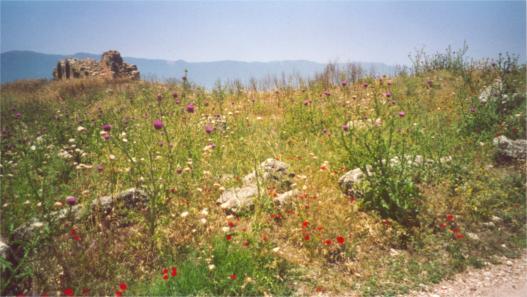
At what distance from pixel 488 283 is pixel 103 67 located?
2266 cm

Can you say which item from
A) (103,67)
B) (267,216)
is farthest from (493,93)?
(103,67)

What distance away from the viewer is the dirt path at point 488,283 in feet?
9.16

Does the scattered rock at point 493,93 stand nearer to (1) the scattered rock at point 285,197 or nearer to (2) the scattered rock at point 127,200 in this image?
(1) the scattered rock at point 285,197

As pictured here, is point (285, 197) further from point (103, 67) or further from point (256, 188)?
point (103, 67)

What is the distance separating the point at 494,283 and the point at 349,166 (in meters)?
2.32

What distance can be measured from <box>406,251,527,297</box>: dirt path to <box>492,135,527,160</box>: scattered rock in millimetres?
2286

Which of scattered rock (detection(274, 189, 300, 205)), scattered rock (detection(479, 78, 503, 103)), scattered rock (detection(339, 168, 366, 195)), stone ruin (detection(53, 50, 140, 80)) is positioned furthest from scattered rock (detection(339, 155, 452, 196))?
stone ruin (detection(53, 50, 140, 80))

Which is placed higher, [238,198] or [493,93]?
[493,93]

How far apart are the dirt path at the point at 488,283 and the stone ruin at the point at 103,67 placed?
2005 centimetres

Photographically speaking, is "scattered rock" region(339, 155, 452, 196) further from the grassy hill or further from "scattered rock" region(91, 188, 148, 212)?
"scattered rock" region(91, 188, 148, 212)

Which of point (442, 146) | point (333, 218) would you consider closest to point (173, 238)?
point (333, 218)

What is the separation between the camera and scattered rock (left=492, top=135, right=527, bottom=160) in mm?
4805

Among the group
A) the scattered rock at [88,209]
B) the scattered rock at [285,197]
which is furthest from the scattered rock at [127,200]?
the scattered rock at [285,197]

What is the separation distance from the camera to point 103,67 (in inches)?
810
